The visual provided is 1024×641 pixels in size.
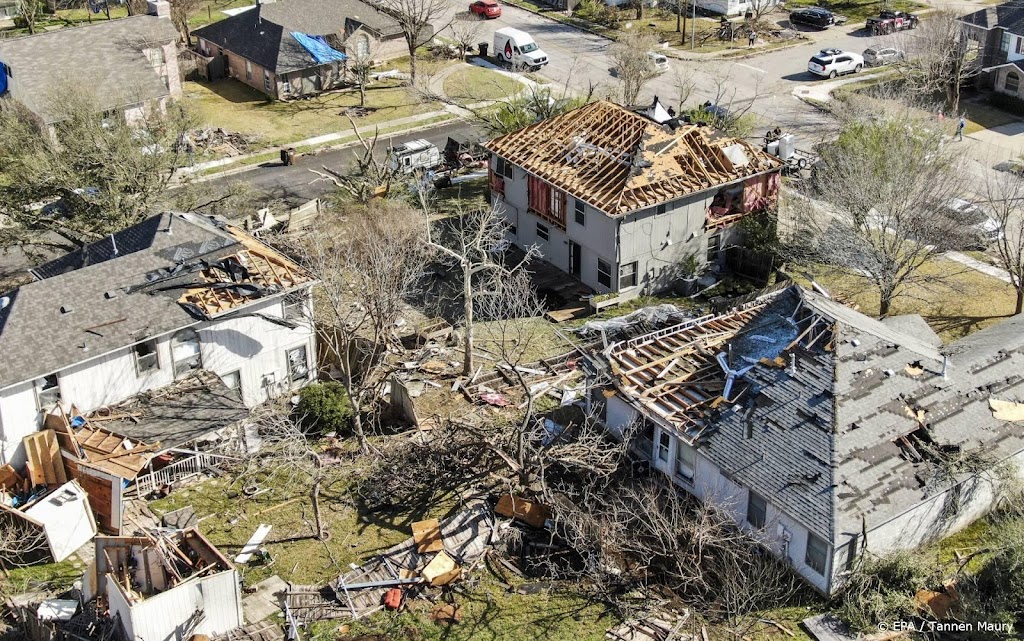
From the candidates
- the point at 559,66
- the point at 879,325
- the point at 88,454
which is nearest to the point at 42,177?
the point at 88,454

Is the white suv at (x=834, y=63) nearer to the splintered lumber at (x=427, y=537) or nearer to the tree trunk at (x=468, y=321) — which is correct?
the tree trunk at (x=468, y=321)

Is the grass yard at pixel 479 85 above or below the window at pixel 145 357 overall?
above

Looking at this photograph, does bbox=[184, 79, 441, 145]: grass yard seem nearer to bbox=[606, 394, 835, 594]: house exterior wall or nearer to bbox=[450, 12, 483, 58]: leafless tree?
bbox=[450, 12, 483, 58]: leafless tree

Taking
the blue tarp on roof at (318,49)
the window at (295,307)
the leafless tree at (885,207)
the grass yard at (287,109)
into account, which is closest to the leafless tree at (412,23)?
the grass yard at (287,109)

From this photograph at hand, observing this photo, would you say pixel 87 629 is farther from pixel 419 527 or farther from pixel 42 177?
pixel 42 177

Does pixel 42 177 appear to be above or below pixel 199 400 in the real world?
above

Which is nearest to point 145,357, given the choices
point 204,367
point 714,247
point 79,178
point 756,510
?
point 204,367

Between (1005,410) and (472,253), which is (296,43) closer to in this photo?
(472,253)

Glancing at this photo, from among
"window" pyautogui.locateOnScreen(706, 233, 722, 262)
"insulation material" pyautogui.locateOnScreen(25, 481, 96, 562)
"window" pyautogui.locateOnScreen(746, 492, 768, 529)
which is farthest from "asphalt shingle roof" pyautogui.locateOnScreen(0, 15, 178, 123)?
"window" pyautogui.locateOnScreen(746, 492, 768, 529)
